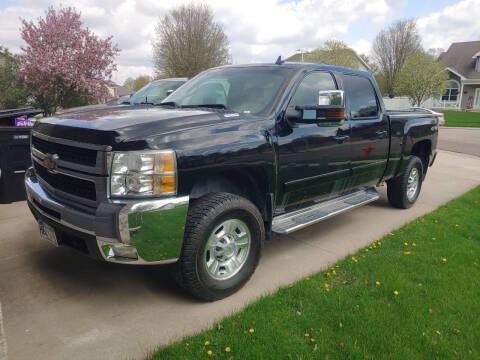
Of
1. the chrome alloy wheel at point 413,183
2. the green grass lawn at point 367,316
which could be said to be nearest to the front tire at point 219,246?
the green grass lawn at point 367,316

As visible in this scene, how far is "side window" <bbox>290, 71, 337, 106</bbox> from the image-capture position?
12.9ft

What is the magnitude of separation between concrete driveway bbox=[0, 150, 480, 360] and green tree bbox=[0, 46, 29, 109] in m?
14.6

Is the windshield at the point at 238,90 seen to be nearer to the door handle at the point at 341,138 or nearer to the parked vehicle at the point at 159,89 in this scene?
the door handle at the point at 341,138

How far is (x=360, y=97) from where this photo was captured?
485cm

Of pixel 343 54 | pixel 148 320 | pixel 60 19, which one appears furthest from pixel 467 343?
pixel 343 54

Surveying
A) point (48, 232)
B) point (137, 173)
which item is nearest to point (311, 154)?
point (137, 173)

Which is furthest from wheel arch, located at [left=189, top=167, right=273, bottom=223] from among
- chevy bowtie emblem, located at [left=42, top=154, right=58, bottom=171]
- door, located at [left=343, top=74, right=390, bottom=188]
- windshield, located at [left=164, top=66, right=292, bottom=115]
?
door, located at [left=343, top=74, right=390, bottom=188]

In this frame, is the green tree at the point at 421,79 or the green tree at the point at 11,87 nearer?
the green tree at the point at 11,87

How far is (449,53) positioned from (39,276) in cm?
5597

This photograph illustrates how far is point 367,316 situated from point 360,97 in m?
2.81

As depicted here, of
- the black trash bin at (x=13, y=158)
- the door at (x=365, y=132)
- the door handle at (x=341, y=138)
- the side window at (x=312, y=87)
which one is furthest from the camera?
the black trash bin at (x=13, y=158)

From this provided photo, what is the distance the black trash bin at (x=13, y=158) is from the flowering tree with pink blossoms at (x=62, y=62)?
1411 cm

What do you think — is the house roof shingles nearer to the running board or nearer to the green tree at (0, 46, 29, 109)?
the green tree at (0, 46, 29, 109)

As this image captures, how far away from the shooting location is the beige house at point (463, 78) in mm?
44562
